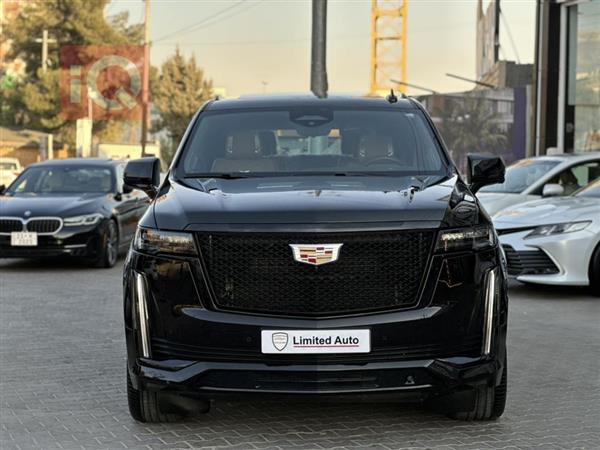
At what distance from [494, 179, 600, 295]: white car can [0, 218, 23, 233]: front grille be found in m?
6.20

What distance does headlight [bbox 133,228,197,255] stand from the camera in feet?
15.3

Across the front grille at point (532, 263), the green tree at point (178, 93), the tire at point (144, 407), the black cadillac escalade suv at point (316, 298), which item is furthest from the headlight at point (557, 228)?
the green tree at point (178, 93)

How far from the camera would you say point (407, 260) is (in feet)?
15.2

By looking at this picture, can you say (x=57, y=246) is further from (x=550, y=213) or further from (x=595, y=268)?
(x=595, y=268)

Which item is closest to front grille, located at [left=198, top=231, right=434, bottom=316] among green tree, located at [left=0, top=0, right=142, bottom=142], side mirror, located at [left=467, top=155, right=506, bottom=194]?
side mirror, located at [left=467, top=155, right=506, bottom=194]

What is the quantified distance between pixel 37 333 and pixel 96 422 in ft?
10.1

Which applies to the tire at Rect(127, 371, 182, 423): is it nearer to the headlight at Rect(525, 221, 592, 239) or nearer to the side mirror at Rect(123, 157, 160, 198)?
the side mirror at Rect(123, 157, 160, 198)

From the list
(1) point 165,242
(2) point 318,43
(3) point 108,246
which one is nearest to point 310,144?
(1) point 165,242

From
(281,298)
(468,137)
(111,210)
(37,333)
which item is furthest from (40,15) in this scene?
(281,298)

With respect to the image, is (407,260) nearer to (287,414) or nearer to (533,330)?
(287,414)

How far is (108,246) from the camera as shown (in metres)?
13.6

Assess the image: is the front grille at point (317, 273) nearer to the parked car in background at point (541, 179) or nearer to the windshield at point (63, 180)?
the parked car in background at point (541, 179)

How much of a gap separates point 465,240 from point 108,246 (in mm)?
9478

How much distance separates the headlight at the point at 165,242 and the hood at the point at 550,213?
6.37m
